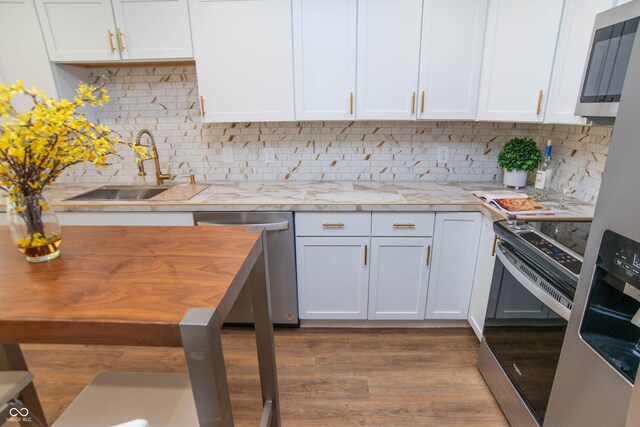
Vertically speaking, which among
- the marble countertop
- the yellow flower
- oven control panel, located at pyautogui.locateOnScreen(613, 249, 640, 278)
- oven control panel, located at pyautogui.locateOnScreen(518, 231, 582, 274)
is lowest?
oven control panel, located at pyautogui.locateOnScreen(518, 231, 582, 274)

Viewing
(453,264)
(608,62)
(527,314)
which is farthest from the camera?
(453,264)

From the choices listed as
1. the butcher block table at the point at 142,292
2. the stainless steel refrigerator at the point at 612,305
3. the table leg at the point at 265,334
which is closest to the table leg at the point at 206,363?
the butcher block table at the point at 142,292

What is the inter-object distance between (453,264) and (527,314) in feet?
2.32

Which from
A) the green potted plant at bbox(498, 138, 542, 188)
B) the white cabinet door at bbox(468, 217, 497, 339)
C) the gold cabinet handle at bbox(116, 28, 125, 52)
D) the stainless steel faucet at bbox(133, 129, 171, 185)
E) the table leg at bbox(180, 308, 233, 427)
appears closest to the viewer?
the table leg at bbox(180, 308, 233, 427)

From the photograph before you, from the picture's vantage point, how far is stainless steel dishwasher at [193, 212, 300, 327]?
81.8 inches

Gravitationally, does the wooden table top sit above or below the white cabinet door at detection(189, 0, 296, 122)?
below

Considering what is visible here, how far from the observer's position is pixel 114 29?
205cm

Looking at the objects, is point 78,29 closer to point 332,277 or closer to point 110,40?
point 110,40

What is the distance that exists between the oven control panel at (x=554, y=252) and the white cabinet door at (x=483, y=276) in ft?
1.28

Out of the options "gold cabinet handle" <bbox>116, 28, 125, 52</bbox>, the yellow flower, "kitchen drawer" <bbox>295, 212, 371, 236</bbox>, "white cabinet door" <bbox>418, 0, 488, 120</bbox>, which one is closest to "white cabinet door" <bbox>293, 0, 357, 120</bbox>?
"white cabinet door" <bbox>418, 0, 488, 120</bbox>

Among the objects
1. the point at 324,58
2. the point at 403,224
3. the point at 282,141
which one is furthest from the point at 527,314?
the point at 282,141

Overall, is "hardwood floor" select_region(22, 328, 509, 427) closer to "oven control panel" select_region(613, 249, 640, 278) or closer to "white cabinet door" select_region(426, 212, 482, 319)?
"white cabinet door" select_region(426, 212, 482, 319)

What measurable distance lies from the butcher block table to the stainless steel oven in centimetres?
105

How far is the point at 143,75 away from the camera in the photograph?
2.46 metres
